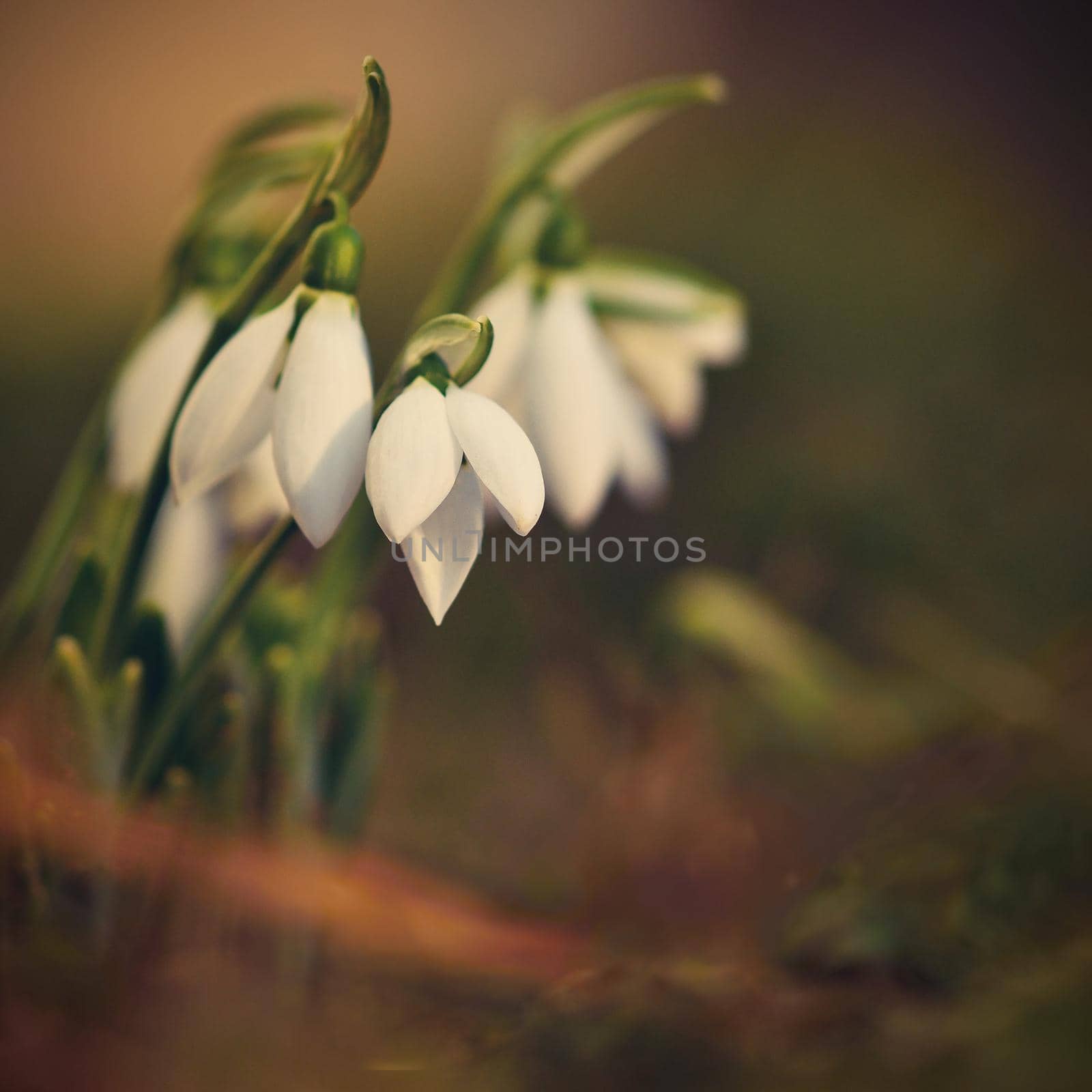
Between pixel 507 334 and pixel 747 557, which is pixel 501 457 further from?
pixel 747 557

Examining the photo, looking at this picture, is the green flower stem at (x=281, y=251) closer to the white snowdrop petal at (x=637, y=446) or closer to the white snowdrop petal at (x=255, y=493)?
the white snowdrop petal at (x=255, y=493)

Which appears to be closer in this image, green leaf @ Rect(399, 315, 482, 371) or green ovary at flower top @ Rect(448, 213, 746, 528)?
green leaf @ Rect(399, 315, 482, 371)

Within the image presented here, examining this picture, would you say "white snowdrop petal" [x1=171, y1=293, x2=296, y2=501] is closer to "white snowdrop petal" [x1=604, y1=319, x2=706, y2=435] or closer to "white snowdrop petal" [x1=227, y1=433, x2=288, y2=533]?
"white snowdrop petal" [x1=227, y1=433, x2=288, y2=533]

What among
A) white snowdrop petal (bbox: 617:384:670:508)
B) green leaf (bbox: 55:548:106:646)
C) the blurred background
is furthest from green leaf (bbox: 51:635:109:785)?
white snowdrop petal (bbox: 617:384:670:508)

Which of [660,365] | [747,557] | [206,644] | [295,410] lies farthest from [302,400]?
[747,557]

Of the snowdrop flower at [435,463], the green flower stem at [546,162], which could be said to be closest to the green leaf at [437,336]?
the snowdrop flower at [435,463]
